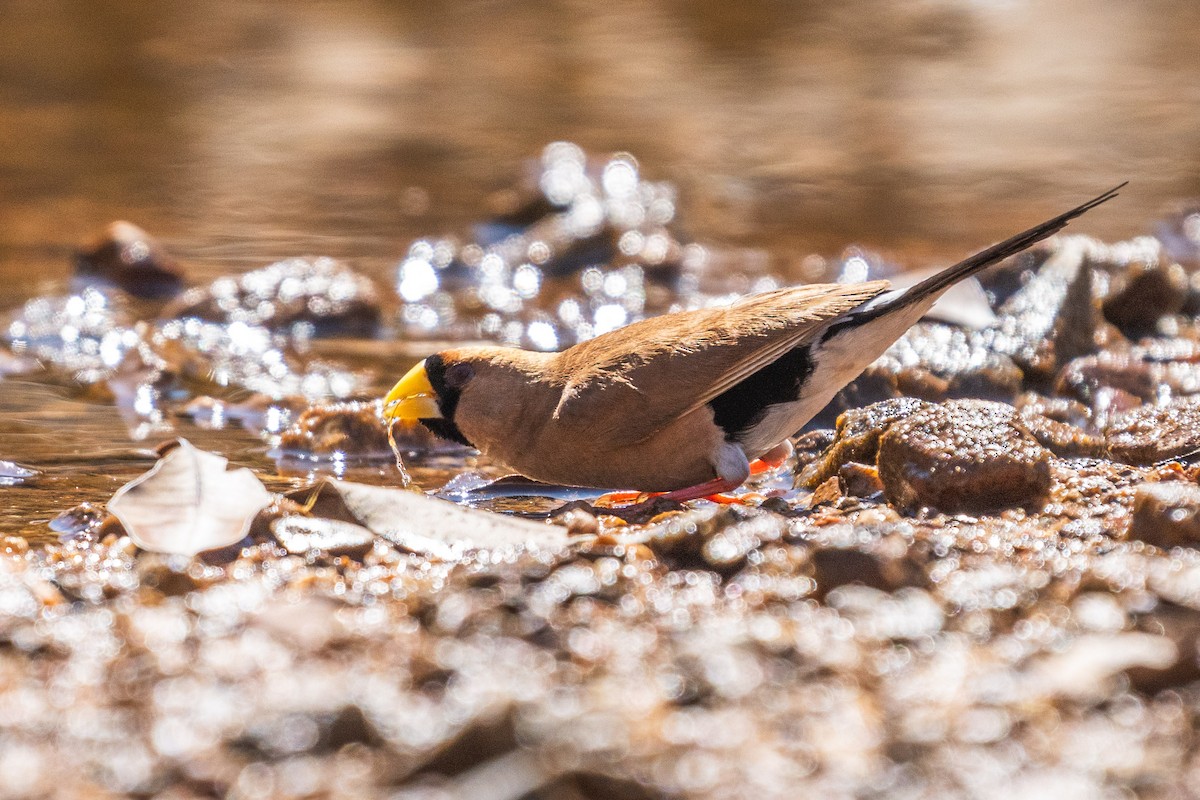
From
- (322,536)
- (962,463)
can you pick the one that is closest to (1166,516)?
(962,463)

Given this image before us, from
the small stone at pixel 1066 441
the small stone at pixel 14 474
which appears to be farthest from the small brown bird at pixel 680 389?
the small stone at pixel 14 474

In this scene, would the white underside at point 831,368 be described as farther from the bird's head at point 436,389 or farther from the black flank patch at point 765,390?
the bird's head at point 436,389

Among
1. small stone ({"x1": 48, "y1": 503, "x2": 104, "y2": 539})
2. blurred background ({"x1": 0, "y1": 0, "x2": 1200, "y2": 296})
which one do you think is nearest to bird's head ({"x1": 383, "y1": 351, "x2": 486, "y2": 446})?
small stone ({"x1": 48, "y1": 503, "x2": 104, "y2": 539})

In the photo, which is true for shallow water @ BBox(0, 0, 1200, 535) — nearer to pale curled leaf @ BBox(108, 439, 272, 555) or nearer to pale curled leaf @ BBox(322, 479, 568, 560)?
pale curled leaf @ BBox(108, 439, 272, 555)

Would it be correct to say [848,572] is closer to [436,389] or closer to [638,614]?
[638,614]

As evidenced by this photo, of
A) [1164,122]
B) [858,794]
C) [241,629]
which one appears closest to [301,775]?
[241,629]

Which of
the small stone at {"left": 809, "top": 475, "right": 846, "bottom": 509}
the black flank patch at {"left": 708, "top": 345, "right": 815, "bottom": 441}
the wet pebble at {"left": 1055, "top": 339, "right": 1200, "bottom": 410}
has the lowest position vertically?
the wet pebble at {"left": 1055, "top": 339, "right": 1200, "bottom": 410}
